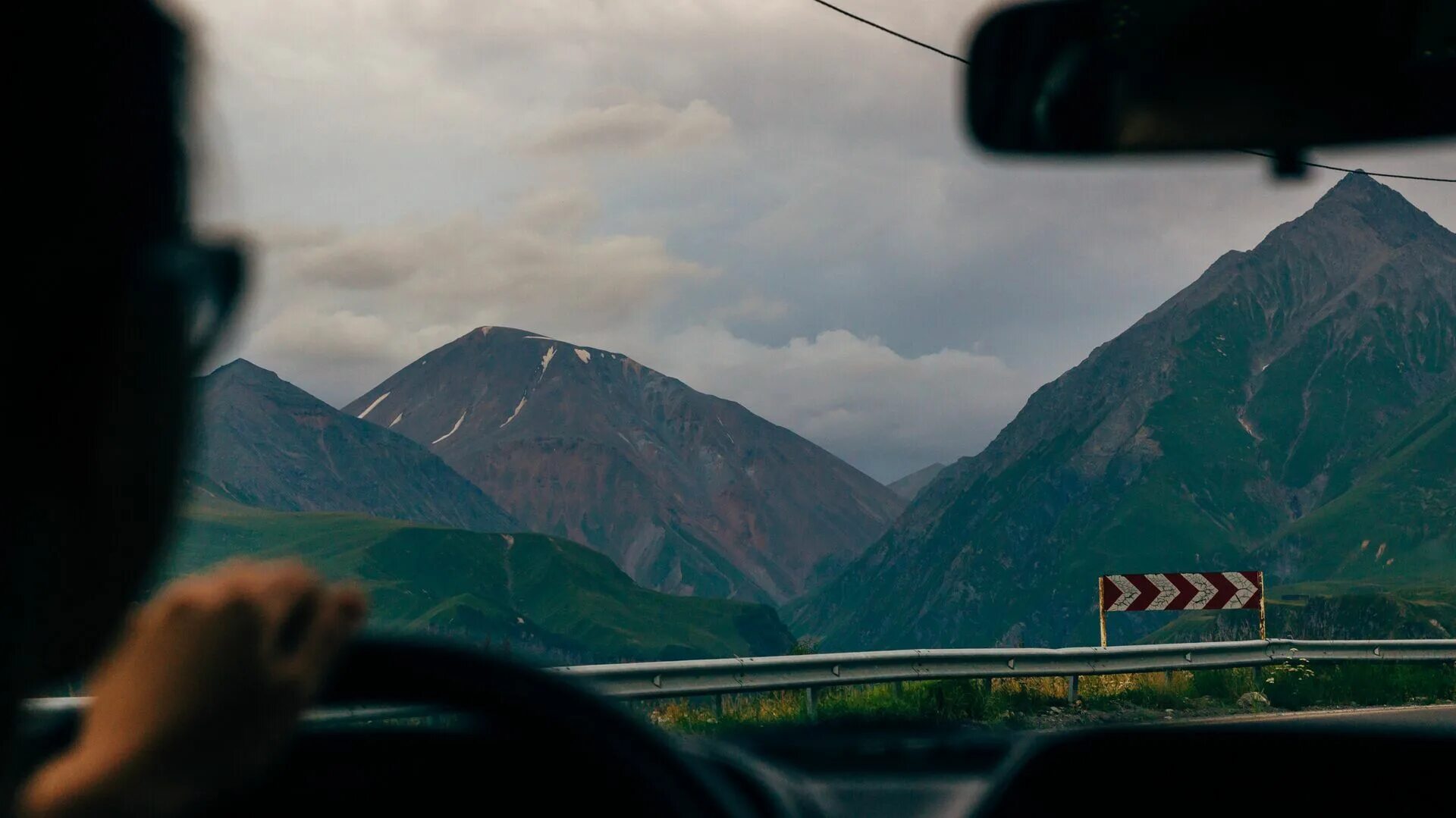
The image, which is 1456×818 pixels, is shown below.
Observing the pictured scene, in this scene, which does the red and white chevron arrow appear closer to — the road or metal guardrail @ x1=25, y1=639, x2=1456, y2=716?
metal guardrail @ x1=25, y1=639, x2=1456, y2=716

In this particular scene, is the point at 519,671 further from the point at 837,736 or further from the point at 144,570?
the point at 837,736

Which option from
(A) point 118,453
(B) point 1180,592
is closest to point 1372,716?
(B) point 1180,592

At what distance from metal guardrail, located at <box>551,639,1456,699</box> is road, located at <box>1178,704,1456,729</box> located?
96cm

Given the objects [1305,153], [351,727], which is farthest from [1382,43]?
[351,727]

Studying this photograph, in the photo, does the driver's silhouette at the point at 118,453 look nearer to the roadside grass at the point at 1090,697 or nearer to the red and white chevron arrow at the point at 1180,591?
the roadside grass at the point at 1090,697

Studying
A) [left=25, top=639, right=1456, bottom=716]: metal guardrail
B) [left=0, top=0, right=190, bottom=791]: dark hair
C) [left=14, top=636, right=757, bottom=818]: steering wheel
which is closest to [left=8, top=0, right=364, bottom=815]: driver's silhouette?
[left=0, top=0, right=190, bottom=791]: dark hair

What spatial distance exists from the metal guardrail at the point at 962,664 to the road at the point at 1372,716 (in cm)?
96

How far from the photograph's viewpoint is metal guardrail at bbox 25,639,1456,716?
10.0 m

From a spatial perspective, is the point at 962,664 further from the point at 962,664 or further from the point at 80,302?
the point at 80,302

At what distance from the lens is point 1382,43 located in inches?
77.0

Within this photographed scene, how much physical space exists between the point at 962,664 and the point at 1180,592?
4.46 m

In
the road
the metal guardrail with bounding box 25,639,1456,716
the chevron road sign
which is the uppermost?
the chevron road sign

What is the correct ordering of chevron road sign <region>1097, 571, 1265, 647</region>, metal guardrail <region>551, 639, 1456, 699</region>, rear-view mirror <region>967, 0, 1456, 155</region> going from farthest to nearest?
1. chevron road sign <region>1097, 571, 1265, 647</region>
2. metal guardrail <region>551, 639, 1456, 699</region>
3. rear-view mirror <region>967, 0, 1456, 155</region>

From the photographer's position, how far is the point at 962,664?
12.0m
